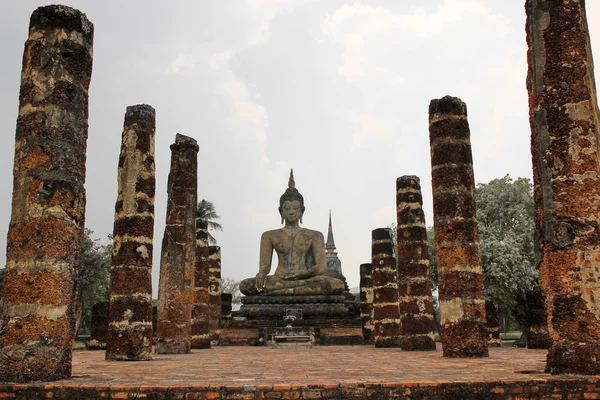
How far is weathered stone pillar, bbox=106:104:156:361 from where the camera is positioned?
1088 centimetres

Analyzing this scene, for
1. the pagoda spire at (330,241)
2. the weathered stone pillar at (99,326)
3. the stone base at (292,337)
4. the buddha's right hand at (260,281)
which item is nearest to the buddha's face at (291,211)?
the buddha's right hand at (260,281)

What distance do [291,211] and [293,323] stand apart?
516cm

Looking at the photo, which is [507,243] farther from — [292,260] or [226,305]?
[226,305]

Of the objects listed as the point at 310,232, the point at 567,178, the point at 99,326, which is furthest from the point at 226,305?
the point at 567,178

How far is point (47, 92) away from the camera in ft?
24.3

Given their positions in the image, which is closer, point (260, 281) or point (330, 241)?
point (260, 281)

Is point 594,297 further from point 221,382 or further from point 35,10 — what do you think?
point 35,10

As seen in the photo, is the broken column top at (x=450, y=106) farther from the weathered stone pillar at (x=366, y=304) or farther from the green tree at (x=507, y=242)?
the green tree at (x=507, y=242)

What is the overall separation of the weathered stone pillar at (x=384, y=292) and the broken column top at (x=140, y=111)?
317 inches

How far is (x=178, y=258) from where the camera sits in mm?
13320

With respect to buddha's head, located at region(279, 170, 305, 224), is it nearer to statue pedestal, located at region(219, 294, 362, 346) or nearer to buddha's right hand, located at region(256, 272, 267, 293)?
buddha's right hand, located at region(256, 272, 267, 293)

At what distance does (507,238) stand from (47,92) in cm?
2063

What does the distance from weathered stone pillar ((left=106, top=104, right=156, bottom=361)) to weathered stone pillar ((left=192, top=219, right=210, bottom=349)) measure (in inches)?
193

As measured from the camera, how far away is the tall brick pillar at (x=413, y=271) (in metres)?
13.8
